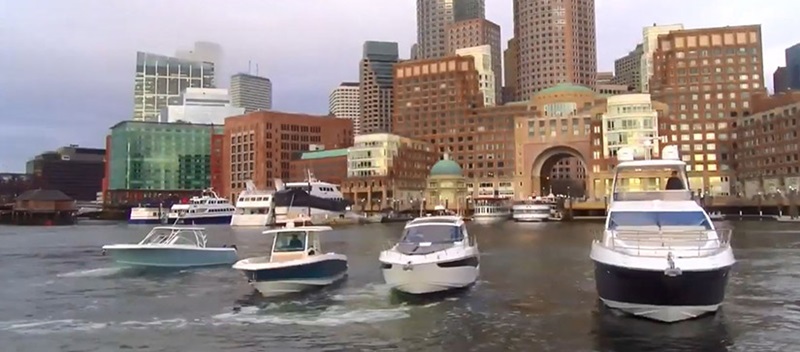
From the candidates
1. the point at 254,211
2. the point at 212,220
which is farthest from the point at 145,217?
the point at 254,211

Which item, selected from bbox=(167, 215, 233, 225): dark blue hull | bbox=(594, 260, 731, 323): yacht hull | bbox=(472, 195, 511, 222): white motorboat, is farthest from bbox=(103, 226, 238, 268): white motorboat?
bbox=(472, 195, 511, 222): white motorboat

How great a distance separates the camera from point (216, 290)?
34.6 m

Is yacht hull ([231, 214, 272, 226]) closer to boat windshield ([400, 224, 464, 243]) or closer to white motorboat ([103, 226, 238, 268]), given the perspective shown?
white motorboat ([103, 226, 238, 268])

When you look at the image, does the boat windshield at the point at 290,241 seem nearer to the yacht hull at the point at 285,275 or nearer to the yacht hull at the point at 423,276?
the yacht hull at the point at 285,275

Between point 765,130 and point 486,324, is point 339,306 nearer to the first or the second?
point 486,324

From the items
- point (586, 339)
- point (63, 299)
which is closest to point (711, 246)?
point (586, 339)

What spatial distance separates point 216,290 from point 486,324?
16.3m

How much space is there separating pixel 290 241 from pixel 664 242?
18.5 meters

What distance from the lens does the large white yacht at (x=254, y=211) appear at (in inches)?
5955

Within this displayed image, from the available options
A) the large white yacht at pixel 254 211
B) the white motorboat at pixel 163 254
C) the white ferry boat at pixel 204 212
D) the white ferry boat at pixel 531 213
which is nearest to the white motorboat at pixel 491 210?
the white ferry boat at pixel 531 213

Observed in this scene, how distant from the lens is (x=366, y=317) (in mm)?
26047

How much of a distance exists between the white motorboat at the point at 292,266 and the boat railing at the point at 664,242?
14.5 m

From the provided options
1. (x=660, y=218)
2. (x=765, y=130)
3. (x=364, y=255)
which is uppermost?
(x=765, y=130)

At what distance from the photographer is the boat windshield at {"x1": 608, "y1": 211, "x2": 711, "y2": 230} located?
1011 inches
